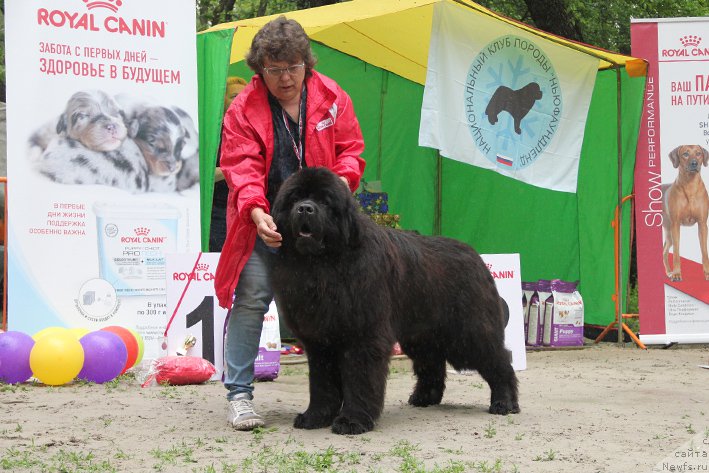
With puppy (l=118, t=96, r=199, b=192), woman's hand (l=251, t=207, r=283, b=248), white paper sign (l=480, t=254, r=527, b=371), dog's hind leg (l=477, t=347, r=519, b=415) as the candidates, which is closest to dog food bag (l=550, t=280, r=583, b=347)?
white paper sign (l=480, t=254, r=527, b=371)

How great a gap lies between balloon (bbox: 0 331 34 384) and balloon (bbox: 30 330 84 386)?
5cm

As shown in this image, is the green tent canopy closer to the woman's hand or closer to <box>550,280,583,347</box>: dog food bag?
<box>550,280,583,347</box>: dog food bag

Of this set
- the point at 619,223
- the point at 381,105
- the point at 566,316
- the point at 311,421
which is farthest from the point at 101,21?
the point at 619,223

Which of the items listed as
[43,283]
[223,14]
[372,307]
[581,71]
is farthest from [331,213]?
[223,14]

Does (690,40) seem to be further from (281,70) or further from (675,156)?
(281,70)

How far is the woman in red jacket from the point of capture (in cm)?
423

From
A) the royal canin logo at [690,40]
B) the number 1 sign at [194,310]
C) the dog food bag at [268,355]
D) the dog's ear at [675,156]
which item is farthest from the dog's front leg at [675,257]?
the number 1 sign at [194,310]

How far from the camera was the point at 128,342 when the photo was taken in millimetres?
6348

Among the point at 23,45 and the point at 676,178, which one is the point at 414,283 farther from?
the point at 676,178

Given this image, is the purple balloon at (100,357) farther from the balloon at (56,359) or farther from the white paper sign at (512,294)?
the white paper sign at (512,294)

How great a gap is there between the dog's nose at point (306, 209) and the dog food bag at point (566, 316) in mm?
4813

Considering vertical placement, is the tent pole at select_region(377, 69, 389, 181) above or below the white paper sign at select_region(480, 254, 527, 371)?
above

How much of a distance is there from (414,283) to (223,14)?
566 inches

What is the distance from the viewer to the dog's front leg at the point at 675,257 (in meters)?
8.12
